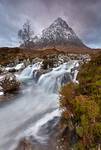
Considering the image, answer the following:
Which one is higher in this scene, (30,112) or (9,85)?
(9,85)

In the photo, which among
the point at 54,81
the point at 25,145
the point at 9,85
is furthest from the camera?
the point at 54,81

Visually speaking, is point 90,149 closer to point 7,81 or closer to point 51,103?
point 51,103

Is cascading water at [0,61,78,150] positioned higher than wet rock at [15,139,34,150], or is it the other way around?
wet rock at [15,139,34,150]

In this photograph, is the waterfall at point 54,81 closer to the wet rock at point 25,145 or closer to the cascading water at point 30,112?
the cascading water at point 30,112

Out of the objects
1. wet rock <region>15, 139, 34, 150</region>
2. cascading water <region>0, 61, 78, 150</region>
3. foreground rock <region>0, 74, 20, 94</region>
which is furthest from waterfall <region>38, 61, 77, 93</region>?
wet rock <region>15, 139, 34, 150</region>

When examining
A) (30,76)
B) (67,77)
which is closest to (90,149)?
(67,77)

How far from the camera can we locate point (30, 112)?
62.5 ft

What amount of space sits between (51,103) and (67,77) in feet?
26.7

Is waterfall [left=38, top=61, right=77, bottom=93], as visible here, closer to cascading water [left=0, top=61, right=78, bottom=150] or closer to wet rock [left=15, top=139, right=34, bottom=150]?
cascading water [left=0, top=61, right=78, bottom=150]

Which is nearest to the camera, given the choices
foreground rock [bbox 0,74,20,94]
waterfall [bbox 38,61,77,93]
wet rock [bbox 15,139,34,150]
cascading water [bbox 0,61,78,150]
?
wet rock [bbox 15,139,34,150]

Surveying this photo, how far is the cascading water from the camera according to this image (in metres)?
14.0

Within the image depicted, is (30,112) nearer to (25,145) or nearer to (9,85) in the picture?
(25,145)

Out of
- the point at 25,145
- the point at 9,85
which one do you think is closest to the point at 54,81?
the point at 9,85

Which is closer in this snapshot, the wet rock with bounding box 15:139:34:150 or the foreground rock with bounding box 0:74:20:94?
the wet rock with bounding box 15:139:34:150
